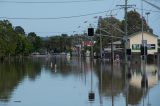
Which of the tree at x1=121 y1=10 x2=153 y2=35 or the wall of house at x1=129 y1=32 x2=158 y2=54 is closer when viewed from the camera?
the wall of house at x1=129 y1=32 x2=158 y2=54

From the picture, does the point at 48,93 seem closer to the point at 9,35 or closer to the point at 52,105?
the point at 52,105

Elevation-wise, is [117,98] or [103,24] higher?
[103,24]

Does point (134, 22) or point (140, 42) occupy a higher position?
point (134, 22)

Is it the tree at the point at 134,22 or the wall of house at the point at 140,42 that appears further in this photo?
the tree at the point at 134,22

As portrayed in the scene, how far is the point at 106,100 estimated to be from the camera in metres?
26.8

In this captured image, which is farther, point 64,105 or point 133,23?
point 133,23

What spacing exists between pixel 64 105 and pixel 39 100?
3186 millimetres

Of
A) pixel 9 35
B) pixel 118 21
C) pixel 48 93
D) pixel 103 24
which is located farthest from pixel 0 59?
pixel 48 93

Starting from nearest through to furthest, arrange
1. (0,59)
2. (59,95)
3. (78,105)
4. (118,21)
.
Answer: (78,105)
(59,95)
(0,59)
(118,21)

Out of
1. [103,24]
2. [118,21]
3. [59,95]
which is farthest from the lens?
[118,21]

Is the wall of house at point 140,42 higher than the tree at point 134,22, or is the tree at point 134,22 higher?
the tree at point 134,22

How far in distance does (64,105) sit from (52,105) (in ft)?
1.91

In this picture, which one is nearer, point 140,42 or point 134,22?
point 140,42

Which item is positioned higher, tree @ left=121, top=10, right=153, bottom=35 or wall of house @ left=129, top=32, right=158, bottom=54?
tree @ left=121, top=10, right=153, bottom=35
